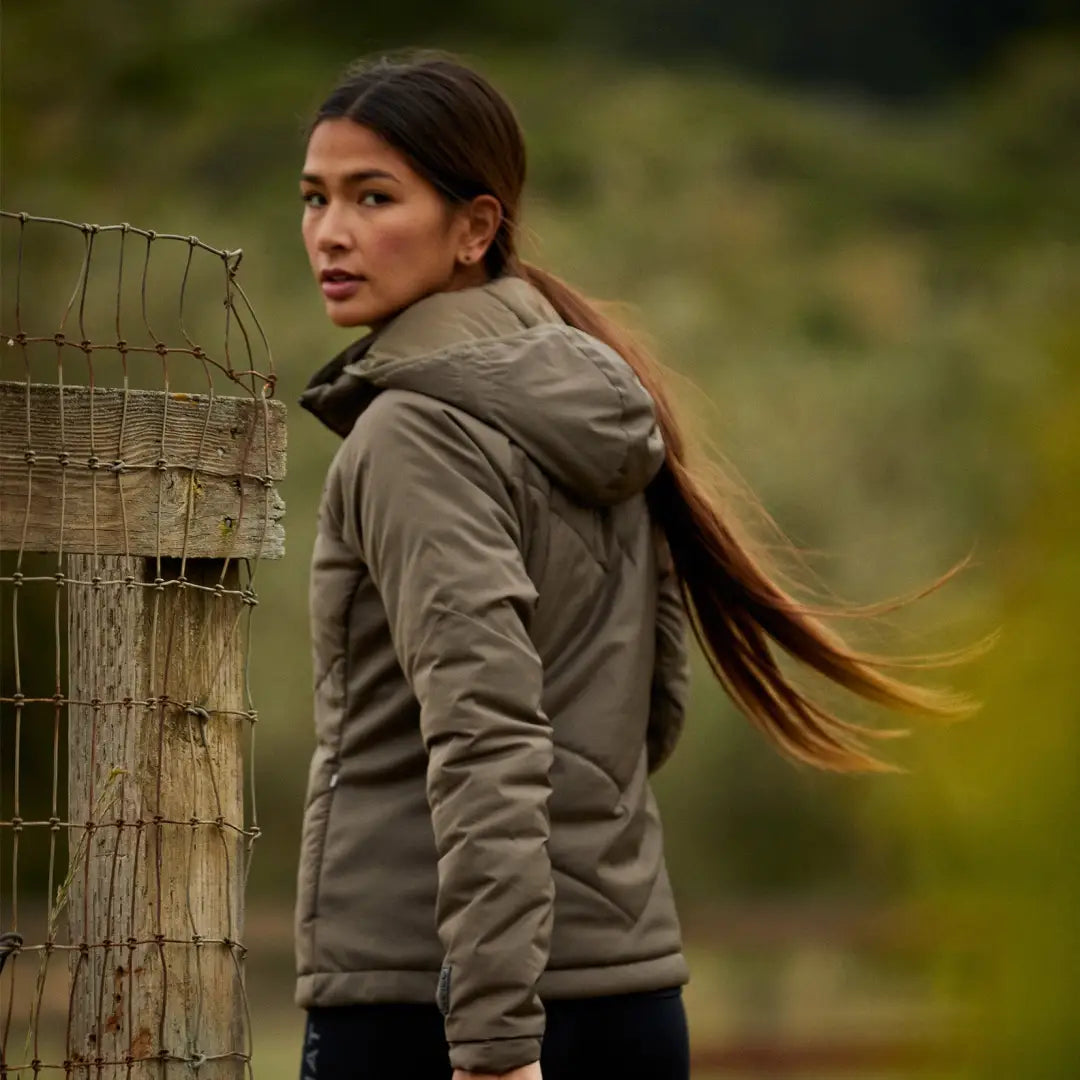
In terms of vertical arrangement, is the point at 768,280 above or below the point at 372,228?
above

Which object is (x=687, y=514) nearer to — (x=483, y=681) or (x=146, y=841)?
(x=483, y=681)

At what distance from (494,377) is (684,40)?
31159 millimetres

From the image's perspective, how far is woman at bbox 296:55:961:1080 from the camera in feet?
6.31

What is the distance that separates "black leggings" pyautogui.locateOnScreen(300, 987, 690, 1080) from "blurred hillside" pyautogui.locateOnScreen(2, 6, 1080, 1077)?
8.05 ft

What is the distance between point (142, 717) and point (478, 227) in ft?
2.12

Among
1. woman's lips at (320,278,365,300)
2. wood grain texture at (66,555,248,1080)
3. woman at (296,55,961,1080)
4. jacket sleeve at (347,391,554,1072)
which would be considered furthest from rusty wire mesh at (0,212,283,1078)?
jacket sleeve at (347,391,554,1072)

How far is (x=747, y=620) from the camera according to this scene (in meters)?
2.38

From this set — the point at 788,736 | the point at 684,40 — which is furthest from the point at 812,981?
the point at 684,40

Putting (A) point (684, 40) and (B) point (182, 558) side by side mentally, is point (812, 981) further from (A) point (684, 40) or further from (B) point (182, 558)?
(A) point (684, 40)

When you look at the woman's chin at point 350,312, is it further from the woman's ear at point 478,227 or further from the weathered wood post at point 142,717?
the weathered wood post at point 142,717

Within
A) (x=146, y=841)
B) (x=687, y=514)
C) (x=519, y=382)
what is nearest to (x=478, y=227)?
(x=519, y=382)

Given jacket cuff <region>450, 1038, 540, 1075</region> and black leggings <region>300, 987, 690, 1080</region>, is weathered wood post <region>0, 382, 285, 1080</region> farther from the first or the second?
jacket cuff <region>450, 1038, 540, 1075</region>

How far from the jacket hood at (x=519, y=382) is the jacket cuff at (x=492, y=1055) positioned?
55 cm

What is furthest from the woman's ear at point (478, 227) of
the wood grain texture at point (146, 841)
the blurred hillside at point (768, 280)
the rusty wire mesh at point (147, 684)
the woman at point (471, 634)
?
the blurred hillside at point (768, 280)
